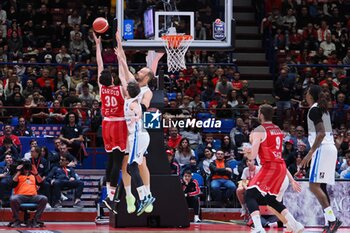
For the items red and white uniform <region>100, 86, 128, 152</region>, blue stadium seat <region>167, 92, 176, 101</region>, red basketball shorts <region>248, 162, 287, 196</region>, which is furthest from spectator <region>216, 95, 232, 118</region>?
red basketball shorts <region>248, 162, 287, 196</region>

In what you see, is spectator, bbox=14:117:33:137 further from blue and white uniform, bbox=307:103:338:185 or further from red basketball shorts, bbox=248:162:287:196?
red basketball shorts, bbox=248:162:287:196

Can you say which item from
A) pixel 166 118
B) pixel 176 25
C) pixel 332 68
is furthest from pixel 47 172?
pixel 332 68

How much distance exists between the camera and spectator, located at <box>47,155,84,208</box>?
64.5 ft

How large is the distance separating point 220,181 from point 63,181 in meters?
3.31

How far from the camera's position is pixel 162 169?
16.1 metres

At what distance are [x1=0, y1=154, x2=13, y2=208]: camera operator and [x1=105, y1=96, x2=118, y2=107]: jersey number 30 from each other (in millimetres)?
5599

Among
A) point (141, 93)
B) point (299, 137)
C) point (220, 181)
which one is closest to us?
point (141, 93)

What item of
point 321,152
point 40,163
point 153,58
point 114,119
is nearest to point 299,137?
point 40,163

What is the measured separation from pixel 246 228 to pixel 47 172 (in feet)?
16.8

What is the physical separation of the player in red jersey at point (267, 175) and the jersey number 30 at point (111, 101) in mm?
2348

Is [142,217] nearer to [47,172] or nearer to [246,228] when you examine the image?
[246,228]

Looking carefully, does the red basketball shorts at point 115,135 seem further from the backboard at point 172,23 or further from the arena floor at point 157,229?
the backboard at point 172,23

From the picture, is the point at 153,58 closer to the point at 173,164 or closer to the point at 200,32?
the point at 200,32

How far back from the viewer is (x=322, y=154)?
1402cm
